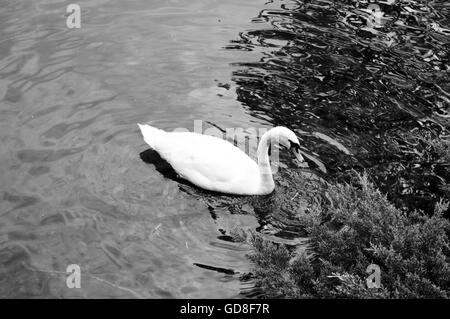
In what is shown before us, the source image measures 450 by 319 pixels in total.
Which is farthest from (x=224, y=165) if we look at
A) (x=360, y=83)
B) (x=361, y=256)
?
(x=360, y=83)

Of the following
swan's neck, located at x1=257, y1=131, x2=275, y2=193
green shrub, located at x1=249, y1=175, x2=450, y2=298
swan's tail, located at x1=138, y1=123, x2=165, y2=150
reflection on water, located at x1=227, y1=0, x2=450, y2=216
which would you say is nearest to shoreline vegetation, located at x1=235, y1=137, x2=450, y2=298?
green shrub, located at x1=249, y1=175, x2=450, y2=298

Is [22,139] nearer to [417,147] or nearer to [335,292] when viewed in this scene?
[335,292]

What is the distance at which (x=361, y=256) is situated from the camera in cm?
570

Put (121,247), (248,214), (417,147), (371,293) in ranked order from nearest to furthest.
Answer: (371,293)
(121,247)
(248,214)
(417,147)

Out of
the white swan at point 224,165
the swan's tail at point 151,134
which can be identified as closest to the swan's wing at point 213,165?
the white swan at point 224,165

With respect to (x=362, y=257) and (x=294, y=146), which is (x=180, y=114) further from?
(x=362, y=257)

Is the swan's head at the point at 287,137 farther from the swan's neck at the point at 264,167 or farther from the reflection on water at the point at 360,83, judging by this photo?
the reflection on water at the point at 360,83

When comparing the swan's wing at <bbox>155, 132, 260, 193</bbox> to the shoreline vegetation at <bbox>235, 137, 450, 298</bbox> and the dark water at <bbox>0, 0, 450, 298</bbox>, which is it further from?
the shoreline vegetation at <bbox>235, 137, 450, 298</bbox>

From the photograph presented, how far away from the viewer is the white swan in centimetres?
720

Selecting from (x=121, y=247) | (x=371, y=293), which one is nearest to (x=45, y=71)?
(x=121, y=247)

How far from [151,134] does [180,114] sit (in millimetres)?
1106

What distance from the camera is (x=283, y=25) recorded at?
11.1 metres

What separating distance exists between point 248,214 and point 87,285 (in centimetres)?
213

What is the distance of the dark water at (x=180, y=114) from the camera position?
645cm
